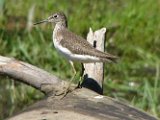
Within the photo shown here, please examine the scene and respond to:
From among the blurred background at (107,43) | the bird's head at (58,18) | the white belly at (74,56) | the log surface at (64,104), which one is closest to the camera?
the log surface at (64,104)

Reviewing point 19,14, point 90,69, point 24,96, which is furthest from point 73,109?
point 19,14

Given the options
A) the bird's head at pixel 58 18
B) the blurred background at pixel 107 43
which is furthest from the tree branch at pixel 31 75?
the blurred background at pixel 107 43

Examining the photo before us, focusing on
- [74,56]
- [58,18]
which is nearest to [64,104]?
[74,56]

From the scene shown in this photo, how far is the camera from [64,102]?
6152mm

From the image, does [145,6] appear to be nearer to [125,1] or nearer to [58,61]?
[125,1]

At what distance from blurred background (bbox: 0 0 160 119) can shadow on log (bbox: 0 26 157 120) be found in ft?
6.10

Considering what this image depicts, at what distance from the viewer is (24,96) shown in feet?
28.8

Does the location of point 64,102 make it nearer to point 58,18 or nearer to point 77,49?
point 77,49

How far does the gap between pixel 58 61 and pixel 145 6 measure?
6.11ft

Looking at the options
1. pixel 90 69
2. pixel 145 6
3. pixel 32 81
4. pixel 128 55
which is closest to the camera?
pixel 32 81

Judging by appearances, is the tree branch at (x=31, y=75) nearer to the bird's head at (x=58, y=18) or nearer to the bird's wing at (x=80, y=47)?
the bird's wing at (x=80, y=47)

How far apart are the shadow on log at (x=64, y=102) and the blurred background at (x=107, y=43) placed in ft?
6.10

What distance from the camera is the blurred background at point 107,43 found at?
877 centimetres

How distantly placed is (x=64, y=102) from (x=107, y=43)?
382 cm
